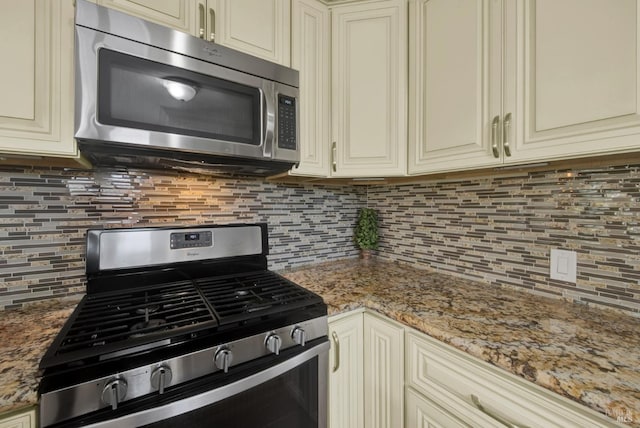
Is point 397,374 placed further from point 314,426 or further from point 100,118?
point 100,118

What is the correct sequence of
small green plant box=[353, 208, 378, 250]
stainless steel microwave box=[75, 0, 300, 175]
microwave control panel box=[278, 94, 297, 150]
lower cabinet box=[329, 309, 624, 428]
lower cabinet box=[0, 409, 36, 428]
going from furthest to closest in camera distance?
small green plant box=[353, 208, 378, 250]
microwave control panel box=[278, 94, 297, 150]
stainless steel microwave box=[75, 0, 300, 175]
lower cabinet box=[329, 309, 624, 428]
lower cabinet box=[0, 409, 36, 428]

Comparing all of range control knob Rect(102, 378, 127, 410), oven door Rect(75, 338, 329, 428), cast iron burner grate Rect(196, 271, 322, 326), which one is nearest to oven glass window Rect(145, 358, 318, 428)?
oven door Rect(75, 338, 329, 428)

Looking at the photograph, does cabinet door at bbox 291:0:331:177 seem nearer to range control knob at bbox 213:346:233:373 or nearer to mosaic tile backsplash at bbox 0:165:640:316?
mosaic tile backsplash at bbox 0:165:640:316

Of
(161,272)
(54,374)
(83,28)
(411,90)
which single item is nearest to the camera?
(54,374)

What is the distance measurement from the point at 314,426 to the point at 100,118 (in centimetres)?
125

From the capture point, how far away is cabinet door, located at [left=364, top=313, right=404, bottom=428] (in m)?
1.05

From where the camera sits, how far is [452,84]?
45.9 inches

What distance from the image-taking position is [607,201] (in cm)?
101

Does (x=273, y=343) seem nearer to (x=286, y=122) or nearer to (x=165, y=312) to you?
(x=165, y=312)

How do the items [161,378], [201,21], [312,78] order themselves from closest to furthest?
1. [161,378]
2. [201,21]
3. [312,78]

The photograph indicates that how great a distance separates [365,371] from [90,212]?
1.32 meters

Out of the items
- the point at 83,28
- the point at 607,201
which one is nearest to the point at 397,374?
the point at 607,201

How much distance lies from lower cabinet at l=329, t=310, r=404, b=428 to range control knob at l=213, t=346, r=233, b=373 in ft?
1.40

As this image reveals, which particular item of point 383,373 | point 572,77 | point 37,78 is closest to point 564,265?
point 572,77
